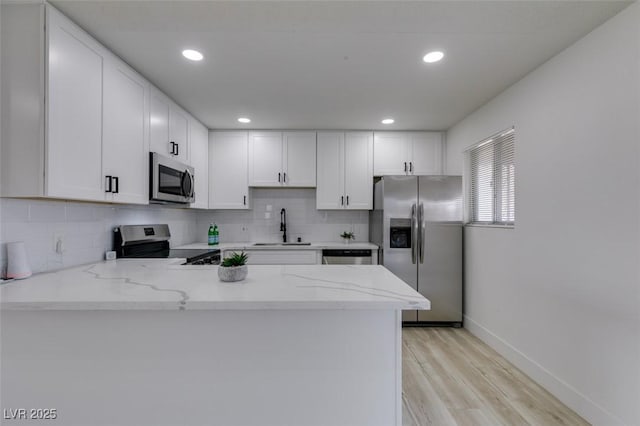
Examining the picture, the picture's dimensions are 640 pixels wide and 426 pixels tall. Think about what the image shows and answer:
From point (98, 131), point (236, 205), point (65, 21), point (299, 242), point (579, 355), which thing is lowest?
point (579, 355)

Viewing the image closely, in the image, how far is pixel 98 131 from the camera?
1890 mm

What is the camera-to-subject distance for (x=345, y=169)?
12.9ft

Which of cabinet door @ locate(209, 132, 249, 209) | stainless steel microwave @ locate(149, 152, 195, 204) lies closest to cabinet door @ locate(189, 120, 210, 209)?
cabinet door @ locate(209, 132, 249, 209)

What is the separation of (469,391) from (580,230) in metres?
1.34

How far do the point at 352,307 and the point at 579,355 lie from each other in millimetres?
1755

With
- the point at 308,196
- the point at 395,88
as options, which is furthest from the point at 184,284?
the point at 308,196

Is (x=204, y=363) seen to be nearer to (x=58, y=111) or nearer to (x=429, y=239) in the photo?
(x=58, y=111)

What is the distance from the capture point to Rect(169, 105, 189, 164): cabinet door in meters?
2.89

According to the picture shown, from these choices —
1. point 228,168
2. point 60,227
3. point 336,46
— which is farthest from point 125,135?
point 228,168

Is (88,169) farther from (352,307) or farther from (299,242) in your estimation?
(299,242)

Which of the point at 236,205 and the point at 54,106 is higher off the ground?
the point at 54,106

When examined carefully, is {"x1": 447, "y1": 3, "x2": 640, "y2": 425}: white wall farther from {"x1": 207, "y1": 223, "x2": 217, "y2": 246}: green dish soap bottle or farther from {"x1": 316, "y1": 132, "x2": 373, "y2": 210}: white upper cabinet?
{"x1": 207, "y1": 223, "x2": 217, "y2": 246}: green dish soap bottle

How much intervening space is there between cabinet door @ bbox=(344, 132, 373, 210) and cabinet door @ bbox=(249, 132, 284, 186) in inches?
34.3

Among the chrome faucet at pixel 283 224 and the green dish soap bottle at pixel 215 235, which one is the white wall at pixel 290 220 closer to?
the chrome faucet at pixel 283 224
